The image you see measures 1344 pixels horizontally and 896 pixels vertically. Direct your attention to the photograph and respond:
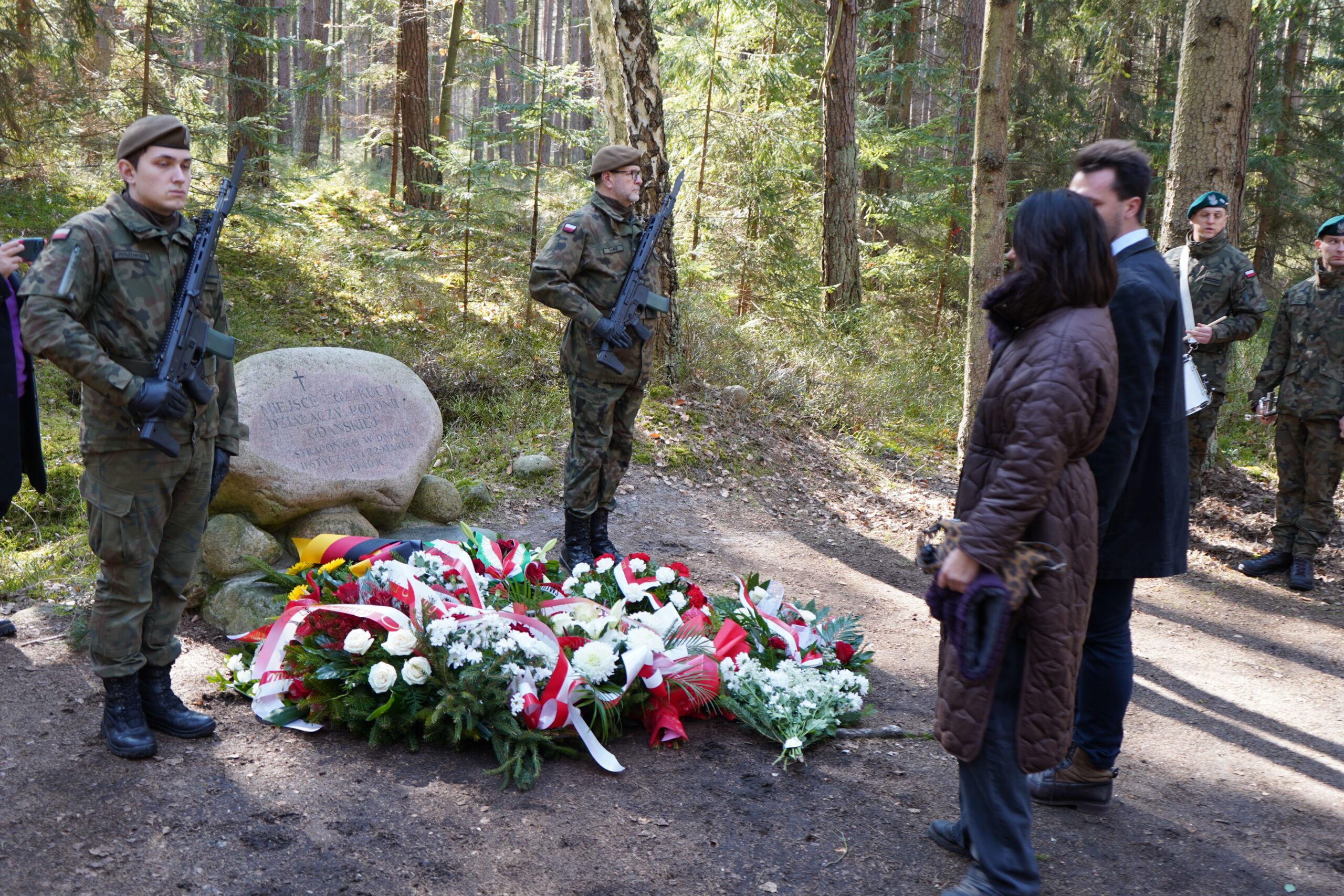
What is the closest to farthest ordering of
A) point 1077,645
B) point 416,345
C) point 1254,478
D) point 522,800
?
point 1077,645 < point 522,800 < point 1254,478 < point 416,345

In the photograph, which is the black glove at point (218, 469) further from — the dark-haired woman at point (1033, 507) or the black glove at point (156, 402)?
the dark-haired woman at point (1033, 507)

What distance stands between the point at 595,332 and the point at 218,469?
2.32 m

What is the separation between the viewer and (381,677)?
3.76m

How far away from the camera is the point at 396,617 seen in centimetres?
407

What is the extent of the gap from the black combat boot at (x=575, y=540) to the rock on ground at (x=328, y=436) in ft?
3.27

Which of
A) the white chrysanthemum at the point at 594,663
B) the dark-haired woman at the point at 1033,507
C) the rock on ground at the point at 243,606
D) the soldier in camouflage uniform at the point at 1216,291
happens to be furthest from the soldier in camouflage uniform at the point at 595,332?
the soldier in camouflage uniform at the point at 1216,291

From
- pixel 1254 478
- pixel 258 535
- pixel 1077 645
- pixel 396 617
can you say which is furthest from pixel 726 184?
pixel 1077 645

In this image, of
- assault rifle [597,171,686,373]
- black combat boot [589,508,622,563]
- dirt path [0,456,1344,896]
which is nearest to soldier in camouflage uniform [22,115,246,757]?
dirt path [0,456,1344,896]

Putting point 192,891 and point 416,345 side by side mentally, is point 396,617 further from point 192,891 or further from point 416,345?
point 416,345

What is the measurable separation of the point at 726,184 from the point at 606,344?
8275 mm

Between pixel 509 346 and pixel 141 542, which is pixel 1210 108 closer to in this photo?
pixel 509 346

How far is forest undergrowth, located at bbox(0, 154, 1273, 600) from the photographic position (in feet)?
28.1

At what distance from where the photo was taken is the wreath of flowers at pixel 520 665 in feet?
12.6

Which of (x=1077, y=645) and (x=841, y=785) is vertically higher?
(x=1077, y=645)
